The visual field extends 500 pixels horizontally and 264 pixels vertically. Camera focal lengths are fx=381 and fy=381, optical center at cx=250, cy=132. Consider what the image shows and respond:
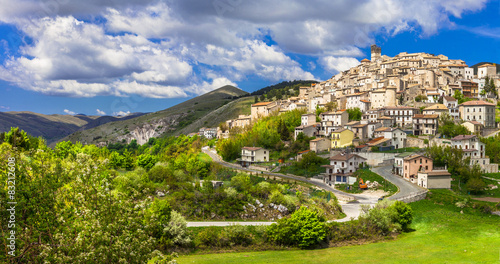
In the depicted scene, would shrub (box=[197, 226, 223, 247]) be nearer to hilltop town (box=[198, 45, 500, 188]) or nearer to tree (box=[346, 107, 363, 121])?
hilltop town (box=[198, 45, 500, 188])

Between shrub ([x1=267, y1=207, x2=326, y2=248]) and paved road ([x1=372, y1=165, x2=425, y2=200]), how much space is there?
1618 centimetres

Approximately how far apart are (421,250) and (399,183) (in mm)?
22366

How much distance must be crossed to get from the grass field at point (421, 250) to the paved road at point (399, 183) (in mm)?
8366

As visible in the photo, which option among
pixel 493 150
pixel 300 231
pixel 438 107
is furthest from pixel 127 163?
pixel 493 150

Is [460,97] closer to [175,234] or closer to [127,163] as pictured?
[127,163]

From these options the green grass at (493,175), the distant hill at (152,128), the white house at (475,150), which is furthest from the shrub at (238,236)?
the distant hill at (152,128)

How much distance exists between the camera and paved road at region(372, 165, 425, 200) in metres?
46.1

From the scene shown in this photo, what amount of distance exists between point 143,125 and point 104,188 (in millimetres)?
186269

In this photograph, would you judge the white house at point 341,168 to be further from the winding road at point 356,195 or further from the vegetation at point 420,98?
the vegetation at point 420,98

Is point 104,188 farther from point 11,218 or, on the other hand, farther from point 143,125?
point 143,125

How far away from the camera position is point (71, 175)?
1273cm

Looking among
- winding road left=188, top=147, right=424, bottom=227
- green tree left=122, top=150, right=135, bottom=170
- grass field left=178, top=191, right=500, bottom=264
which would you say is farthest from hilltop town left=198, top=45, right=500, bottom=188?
green tree left=122, top=150, right=135, bottom=170

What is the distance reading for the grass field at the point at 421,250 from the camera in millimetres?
26797

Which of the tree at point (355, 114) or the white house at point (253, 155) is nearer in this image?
the white house at point (253, 155)
